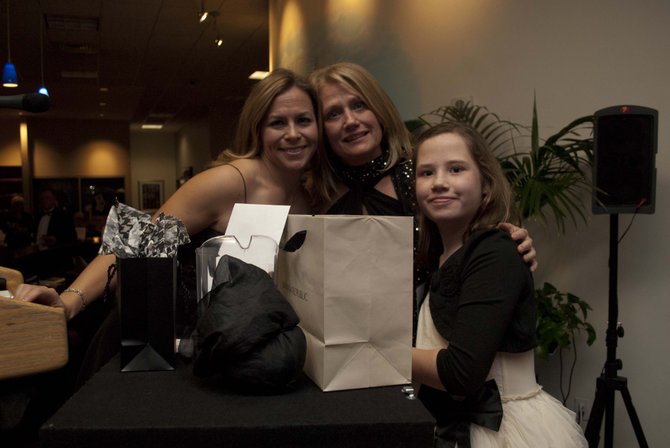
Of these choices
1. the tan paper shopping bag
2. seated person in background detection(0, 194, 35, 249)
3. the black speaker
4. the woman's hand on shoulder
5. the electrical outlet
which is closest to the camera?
the tan paper shopping bag

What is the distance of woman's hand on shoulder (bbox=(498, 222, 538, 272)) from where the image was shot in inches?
48.6

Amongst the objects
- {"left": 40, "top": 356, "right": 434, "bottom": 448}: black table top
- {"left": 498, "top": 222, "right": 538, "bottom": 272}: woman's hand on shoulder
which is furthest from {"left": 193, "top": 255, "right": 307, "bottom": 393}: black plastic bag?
{"left": 498, "top": 222, "right": 538, "bottom": 272}: woman's hand on shoulder

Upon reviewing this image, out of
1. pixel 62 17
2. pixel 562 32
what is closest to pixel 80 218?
pixel 62 17

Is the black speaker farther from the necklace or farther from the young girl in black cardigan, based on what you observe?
the young girl in black cardigan

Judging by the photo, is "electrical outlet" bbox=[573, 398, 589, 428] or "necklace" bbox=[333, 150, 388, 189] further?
"electrical outlet" bbox=[573, 398, 589, 428]

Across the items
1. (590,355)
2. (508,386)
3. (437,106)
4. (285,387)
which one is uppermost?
(437,106)

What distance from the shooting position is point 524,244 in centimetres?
124

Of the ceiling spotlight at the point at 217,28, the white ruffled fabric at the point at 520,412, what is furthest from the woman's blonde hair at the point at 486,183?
the ceiling spotlight at the point at 217,28

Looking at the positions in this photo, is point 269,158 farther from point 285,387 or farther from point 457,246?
point 285,387

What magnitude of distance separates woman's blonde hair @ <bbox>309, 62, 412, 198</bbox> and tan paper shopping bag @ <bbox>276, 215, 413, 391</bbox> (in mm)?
1004

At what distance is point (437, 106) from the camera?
380 centimetres

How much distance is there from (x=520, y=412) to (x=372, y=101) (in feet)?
3.36

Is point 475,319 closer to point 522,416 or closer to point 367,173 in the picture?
point 522,416

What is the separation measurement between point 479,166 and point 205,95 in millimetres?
10995
